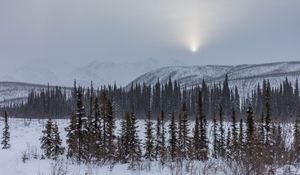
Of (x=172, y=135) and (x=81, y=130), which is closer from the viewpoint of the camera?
(x=81, y=130)

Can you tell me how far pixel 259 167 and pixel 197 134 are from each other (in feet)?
118

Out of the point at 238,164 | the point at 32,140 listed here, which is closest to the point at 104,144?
the point at 32,140

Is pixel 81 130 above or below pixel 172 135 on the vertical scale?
above

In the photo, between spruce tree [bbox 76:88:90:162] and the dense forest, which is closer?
the dense forest

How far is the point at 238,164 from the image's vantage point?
36.8ft

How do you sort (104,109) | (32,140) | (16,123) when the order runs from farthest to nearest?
(16,123), (32,140), (104,109)

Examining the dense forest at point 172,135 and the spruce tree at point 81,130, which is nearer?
the dense forest at point 172,135

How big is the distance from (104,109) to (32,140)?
60.5 ft

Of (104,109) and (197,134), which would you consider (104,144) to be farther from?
(197,134)

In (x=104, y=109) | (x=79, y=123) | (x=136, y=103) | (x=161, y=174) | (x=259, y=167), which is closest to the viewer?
(x=259, y=167)

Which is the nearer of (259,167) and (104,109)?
(259,167)

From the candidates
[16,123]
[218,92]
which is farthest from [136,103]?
→ [16,123]

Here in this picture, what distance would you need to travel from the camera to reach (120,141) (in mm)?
45406

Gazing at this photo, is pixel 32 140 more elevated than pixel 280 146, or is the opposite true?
pixel 280 146
